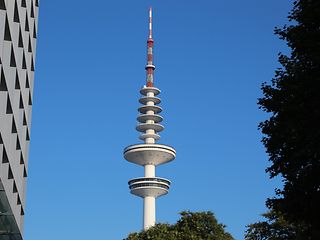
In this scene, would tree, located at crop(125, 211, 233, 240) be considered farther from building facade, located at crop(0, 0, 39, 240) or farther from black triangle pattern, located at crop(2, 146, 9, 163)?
black triangle pattern, located at crop(2, 146, 9, 163)

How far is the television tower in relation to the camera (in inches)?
6412

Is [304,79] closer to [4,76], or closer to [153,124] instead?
[4,76]

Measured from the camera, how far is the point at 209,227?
245 feet

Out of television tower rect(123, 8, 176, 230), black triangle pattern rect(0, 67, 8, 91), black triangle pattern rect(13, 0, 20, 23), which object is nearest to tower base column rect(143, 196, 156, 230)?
television tower rect(123, 8, 176, 230)

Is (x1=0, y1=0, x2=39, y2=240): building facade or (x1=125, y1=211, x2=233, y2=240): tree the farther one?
(x1=125, y1=211, x2=233, y2=240): tree

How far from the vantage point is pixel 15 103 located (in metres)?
36.5

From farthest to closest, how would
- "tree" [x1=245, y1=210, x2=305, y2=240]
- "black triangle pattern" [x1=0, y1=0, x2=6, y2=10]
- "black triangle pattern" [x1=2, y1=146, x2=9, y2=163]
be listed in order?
"tree" [x1=245, y1=210, x2=305, y2=240], "black triangle pattern" [x1=2, y1=146, x2=9, y2=163], "black triangle pattern" [x1=0, y1=0, x2=6, y2=10]

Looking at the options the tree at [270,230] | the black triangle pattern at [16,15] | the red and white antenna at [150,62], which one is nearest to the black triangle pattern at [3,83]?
the black triangle pattern at [16,15]

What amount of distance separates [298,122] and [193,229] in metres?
51.5

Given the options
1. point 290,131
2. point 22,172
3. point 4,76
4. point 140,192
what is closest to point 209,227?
point 22,172

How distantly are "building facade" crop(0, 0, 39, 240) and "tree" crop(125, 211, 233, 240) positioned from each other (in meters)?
31.6

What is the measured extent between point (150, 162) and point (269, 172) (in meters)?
142

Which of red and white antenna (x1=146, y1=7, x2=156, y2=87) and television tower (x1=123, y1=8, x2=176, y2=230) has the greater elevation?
red and white antenna (x1=146, y1=7, x2=156, y2=87)

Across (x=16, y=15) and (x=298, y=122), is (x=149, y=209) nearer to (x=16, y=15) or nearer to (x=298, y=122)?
(x=16, y=15)
